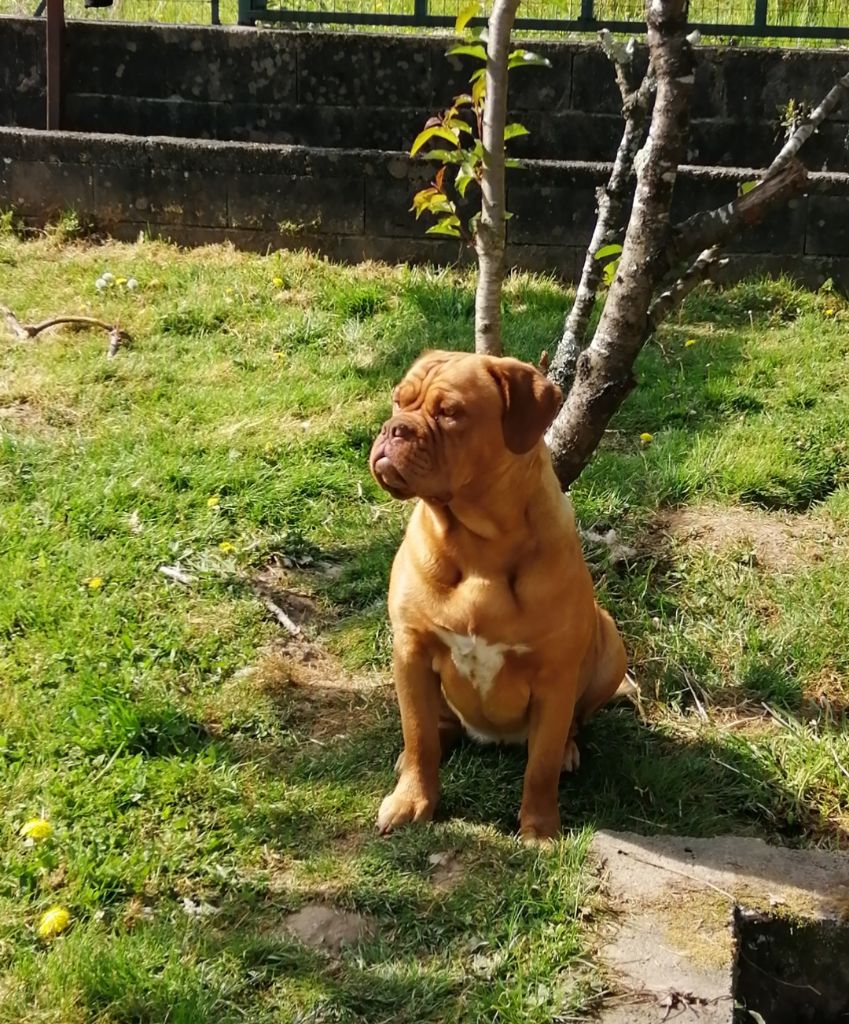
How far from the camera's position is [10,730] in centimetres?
351

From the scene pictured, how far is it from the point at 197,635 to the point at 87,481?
1.22m

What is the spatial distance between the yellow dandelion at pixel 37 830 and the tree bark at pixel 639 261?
2120mm

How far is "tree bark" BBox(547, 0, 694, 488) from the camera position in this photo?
3465 mm

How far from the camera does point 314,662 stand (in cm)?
405

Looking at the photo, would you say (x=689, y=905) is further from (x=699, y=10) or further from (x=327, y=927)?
(x=699, y=10)

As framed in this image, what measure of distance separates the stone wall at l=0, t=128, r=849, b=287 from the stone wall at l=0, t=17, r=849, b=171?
0.67m

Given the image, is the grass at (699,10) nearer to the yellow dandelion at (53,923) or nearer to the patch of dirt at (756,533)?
the patch of dirt at (756,533)

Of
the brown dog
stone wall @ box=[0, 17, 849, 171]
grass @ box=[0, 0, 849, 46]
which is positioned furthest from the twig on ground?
grass @ box=[0, 0, 849, 46]

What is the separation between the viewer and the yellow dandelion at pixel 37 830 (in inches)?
120

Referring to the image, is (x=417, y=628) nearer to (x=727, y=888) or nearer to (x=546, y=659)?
(x=546, y=659)

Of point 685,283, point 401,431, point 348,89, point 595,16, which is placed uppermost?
point 595,16

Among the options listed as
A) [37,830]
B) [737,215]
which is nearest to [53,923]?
[37,830]

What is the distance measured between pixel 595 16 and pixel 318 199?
246 cm

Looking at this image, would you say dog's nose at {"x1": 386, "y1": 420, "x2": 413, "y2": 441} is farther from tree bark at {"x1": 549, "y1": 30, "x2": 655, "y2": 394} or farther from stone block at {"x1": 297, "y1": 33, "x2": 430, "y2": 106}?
stone block at {"x1": 297, "y1": 33, "x2": 430, "y2": 106}
